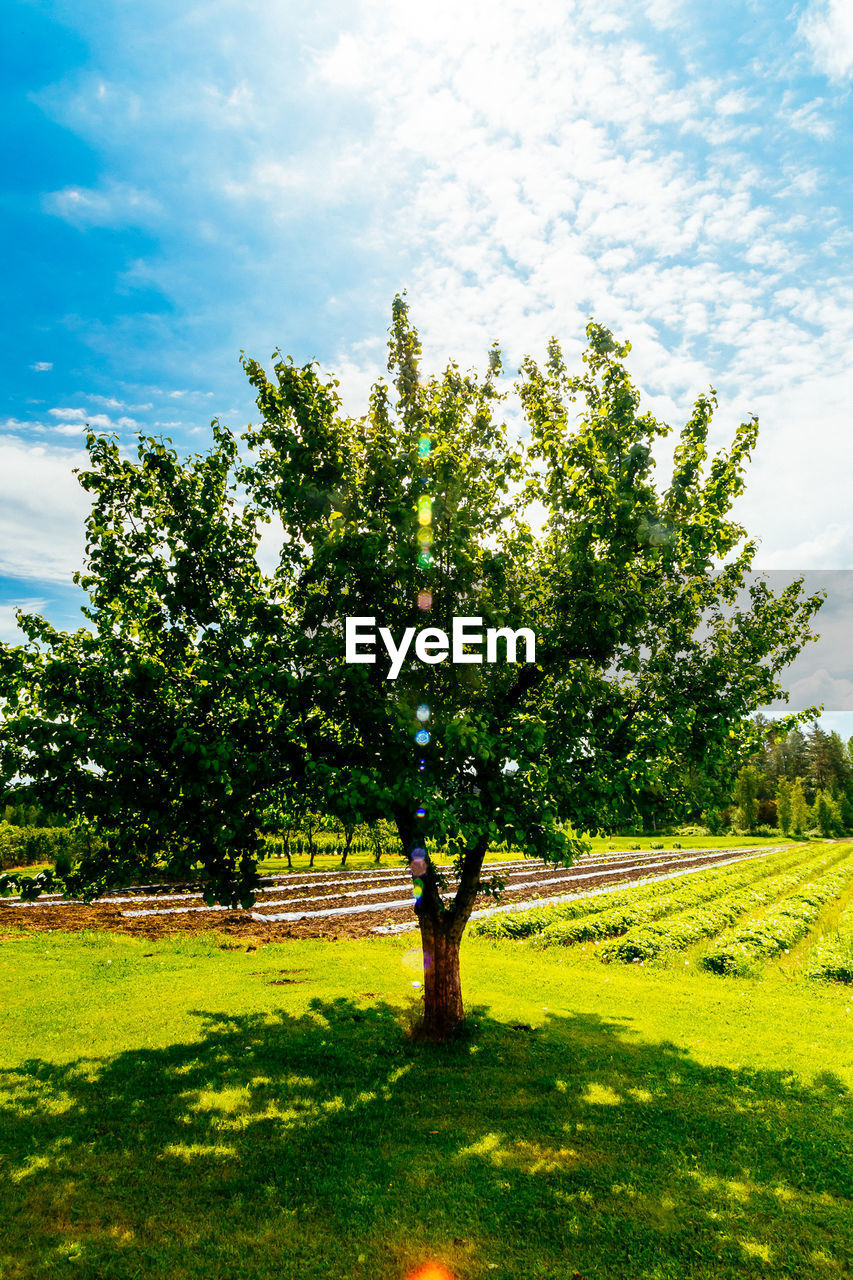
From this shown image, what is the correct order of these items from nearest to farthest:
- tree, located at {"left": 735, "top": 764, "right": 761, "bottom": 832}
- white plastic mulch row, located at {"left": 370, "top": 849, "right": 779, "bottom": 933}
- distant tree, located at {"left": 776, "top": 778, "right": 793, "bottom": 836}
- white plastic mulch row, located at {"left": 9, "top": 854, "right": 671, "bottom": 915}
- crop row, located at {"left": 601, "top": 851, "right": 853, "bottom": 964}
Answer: crop row, located at {"left": 601, "top": 851, "right": 853, "bottom": 964} → white plastic mulch row, located at {"left": 370, "top": 849, "right": 779, "bottom": 933} → white plastic mulch row, located at {"left": 9, "top": 854, "right": 671, "bottom": 915} → tree, located at {"left": 735, "top": 764, "right": 761, "bottom": 832} → distant tree, located at {"left": 776, "top": 778, "right": 793, "bottom": 836}

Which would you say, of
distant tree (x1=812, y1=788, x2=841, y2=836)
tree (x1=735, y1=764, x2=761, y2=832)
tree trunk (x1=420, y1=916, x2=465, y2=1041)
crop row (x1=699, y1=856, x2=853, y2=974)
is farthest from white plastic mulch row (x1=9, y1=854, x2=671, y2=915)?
distant tree (x1=812, y1=788, x2=841, y2=836)

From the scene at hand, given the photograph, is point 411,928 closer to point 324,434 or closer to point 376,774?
point 376,774

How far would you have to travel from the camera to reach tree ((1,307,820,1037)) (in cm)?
859

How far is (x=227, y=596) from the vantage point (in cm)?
995

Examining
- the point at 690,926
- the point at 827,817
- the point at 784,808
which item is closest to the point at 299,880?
the point at 690,926

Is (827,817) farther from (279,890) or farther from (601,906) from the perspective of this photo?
(279,890)

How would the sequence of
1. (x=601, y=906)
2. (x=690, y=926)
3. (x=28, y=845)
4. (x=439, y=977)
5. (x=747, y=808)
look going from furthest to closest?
(x=747, y=808)
(x=28, y=845)
(x=601, y=906)
(x=690, y=926)
(x=439, y=977)

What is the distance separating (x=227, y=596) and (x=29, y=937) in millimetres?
15503

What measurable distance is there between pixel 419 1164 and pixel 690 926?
680 inches

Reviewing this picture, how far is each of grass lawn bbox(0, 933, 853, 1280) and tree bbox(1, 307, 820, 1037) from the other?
7.10 feet

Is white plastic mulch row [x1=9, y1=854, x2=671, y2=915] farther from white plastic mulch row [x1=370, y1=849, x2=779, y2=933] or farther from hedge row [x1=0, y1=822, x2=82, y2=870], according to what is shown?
hedge row [x1=0, y1=822, x2=82, y2=870]

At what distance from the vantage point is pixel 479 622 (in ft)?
30.4

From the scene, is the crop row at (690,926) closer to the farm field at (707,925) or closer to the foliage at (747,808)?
the farm field at (707,925)

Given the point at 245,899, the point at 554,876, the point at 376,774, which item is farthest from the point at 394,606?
the point at 554,876
